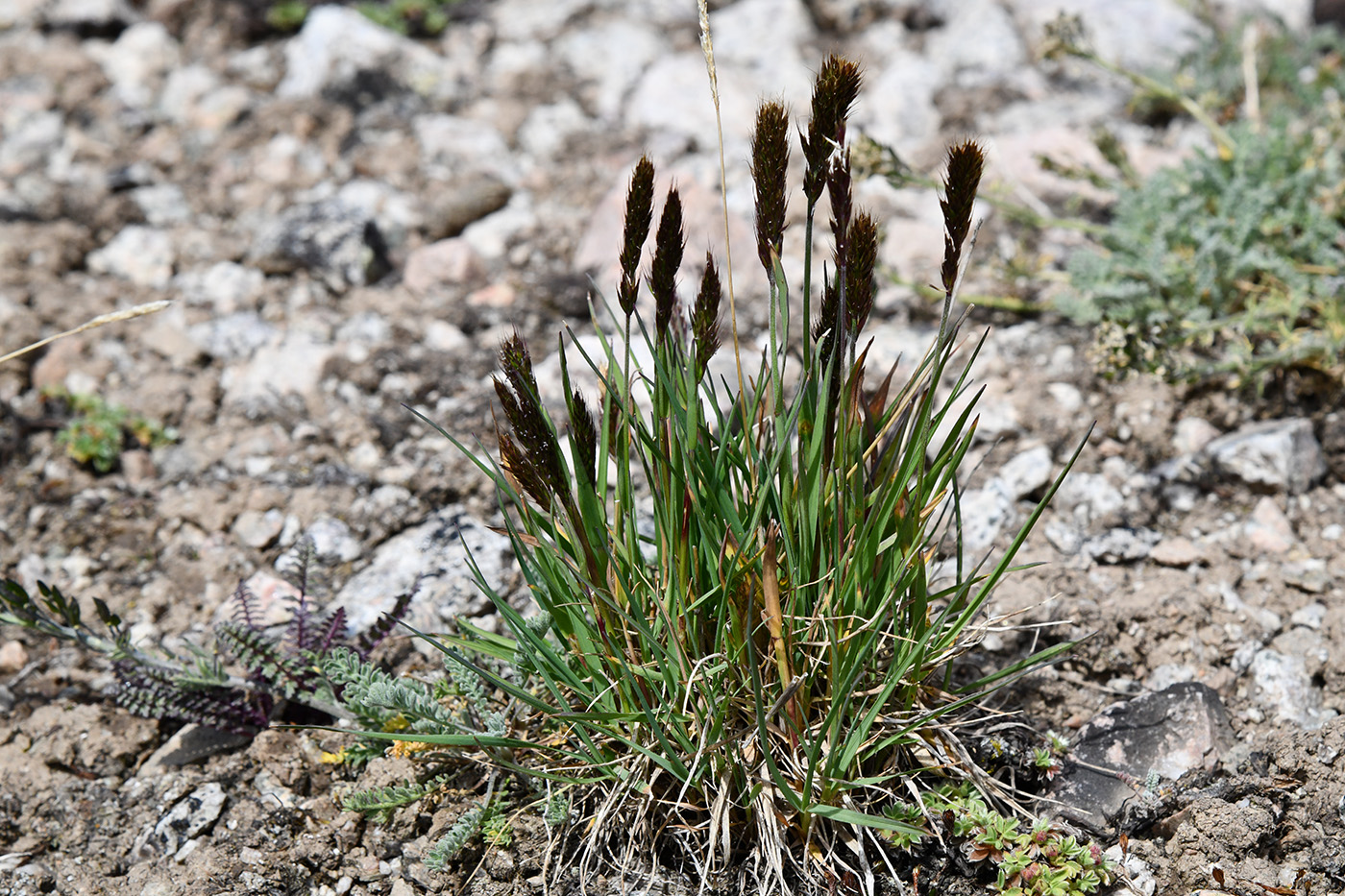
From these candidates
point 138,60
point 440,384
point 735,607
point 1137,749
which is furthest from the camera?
point 138,60

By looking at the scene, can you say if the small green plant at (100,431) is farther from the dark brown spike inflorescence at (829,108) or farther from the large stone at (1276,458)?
the large stone at (1276,458)

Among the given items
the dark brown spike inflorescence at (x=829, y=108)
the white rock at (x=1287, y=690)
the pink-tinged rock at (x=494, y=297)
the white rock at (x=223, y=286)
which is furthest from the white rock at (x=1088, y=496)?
the white rock at (x=223, y=286)

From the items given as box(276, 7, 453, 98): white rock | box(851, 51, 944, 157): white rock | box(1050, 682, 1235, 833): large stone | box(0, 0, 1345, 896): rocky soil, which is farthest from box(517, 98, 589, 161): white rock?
box(1050, 682, 1235, 833): large stone

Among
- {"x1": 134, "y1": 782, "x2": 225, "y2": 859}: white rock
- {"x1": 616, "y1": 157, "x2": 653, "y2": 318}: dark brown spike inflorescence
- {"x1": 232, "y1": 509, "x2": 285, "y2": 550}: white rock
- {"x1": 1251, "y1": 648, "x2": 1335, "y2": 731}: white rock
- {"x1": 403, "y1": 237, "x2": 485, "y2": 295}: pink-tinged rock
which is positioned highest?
{"x1": 616, "y1": 157, "x2": 653, "y2": 318}: dark brown spike inflorescence

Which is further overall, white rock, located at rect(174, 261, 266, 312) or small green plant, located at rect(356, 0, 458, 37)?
small green plant, located at rect(356, 0, 458, 37)

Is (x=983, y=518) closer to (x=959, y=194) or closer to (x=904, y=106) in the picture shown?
(x=959, y=194)

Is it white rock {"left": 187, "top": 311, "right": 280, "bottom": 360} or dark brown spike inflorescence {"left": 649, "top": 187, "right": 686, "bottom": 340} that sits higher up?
dark brown spike inflorescence {"left": 649, "top": 187, "right": 686, "bottom": 340}

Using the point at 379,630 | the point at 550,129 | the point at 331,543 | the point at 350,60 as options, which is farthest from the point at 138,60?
the point at 379,630

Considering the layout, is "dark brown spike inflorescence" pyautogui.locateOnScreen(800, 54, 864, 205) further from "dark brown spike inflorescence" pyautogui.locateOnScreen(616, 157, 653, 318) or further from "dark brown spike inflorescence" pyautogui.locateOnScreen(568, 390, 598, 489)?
"dark brown spike inflorescence" pyautogui.locateOnScreen(568, 390, 598, 489)
